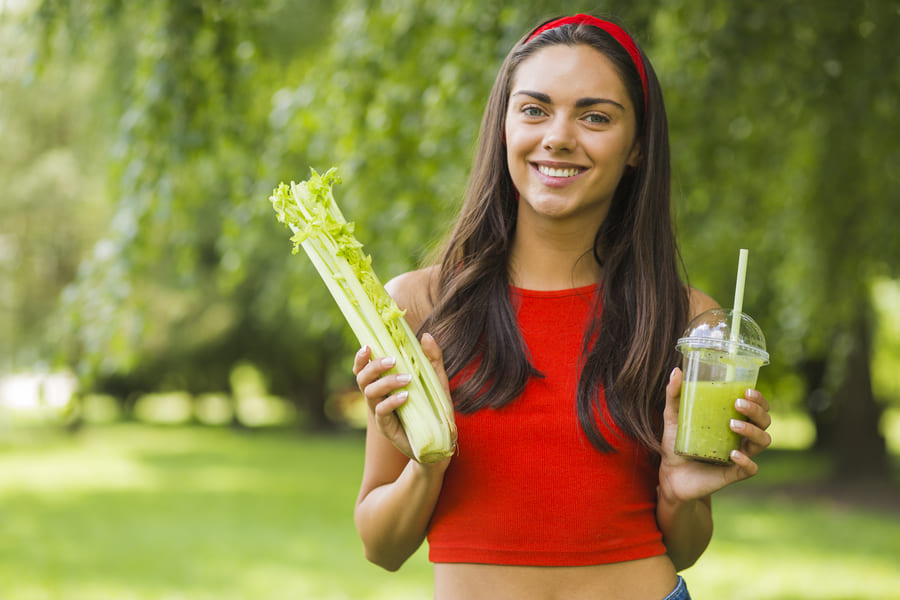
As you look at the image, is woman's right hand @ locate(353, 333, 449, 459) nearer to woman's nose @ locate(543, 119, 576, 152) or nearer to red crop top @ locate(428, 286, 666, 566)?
red crop top @ locate(428, 286, 666, 566)

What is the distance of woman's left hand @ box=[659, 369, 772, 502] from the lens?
1898mm

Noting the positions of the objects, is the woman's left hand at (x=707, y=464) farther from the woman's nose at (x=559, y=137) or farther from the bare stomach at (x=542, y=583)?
the woman's nose at (x=559, y=137)

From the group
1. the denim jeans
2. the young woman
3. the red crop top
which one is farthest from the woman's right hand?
the denim jeans

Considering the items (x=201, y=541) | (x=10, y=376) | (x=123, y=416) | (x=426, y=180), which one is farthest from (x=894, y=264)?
(x=123, y=416)

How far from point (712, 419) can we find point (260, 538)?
32.3ft

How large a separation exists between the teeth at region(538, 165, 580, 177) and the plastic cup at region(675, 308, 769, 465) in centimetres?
43

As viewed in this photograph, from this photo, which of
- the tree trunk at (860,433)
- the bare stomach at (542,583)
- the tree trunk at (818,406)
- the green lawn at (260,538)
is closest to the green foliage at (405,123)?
the bare stomach at (542,583)

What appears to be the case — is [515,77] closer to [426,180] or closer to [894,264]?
[426,180]

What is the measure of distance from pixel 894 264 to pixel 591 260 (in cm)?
623

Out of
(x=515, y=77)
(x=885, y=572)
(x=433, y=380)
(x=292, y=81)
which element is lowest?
(x=885, y=572)

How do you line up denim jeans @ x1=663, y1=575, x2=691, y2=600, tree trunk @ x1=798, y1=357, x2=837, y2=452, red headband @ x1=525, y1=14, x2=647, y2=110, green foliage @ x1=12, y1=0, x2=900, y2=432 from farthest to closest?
tree trunk @ x1=798, y1=357, x2=837, y2=452 → green foliage @ x1=12, y1=0, x2=900, y2=432 → red headband @ x1=525, y1=14, x2=647, y2=110 → denim jeans @ x1=663, y1=575, x2=691, y2=600

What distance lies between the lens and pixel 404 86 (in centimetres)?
532

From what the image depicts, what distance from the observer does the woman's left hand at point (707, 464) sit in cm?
190

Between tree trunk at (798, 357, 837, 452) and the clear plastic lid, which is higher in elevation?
the clear plastic lid
